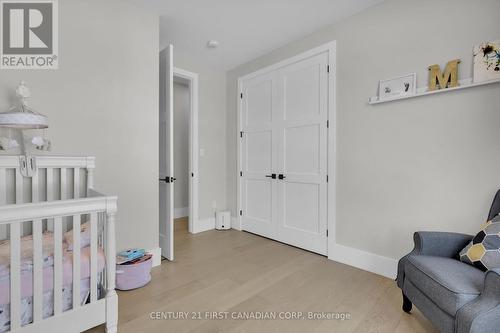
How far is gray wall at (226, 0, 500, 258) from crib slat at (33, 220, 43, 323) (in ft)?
7.74

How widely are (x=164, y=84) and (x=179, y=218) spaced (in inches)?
105

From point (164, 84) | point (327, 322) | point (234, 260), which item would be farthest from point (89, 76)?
point (327, 322)

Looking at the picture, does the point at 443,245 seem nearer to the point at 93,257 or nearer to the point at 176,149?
the point at 93,257

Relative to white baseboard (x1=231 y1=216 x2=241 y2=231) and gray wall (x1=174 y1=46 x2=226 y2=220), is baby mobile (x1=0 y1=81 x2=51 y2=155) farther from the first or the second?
white baseboard (x1=231 y1=216 x2=241 y2=231)

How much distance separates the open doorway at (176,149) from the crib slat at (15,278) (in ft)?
4.38

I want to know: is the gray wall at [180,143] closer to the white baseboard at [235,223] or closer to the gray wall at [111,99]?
the white baseboard at [235,223]

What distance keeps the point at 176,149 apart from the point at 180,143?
15 cm

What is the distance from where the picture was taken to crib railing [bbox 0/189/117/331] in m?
1.15

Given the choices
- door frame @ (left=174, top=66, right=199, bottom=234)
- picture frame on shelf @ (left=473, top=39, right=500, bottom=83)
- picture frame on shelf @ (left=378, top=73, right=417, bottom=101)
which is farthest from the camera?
door frame @ (left=174, top=66, right=199, bottom=234)

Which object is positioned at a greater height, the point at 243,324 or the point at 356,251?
the point at 356,251

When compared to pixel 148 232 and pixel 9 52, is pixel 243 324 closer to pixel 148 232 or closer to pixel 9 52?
pixel 148 232

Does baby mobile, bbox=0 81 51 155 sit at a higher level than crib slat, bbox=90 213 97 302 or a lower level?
higher

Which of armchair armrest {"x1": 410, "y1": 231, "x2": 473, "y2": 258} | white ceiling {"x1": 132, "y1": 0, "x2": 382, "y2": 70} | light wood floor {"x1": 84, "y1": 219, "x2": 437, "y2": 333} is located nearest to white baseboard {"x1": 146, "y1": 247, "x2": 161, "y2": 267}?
light wood floor {"x1": 84, "y1": 219, "x2": 437, "y2": 333}

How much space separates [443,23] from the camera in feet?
6.05
